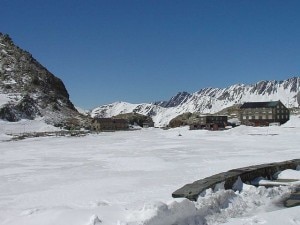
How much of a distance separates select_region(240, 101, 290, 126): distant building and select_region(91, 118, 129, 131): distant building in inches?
1664

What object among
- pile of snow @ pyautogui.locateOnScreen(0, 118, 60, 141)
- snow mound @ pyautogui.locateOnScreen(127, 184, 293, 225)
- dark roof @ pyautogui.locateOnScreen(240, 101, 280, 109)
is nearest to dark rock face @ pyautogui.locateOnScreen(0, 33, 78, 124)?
pile of snow @ pyautogui.locateOnScreen(0, 118, 60, 141)

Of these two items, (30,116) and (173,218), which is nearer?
(173,218)

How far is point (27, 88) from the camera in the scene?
118688 mm

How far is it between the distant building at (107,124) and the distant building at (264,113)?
4226cm

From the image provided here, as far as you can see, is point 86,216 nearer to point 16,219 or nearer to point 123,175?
point 16,219

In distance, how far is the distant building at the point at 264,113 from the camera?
119 m

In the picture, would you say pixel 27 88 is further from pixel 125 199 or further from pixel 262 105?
pixel 125 199

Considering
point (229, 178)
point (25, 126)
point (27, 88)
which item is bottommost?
point (229, 178)

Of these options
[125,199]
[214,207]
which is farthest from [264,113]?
[214,207]

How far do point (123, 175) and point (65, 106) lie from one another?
110375 mm

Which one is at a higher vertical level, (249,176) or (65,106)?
(65,106)

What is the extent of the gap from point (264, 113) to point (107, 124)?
51.3 metres

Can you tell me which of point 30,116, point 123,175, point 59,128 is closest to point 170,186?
point 123,175

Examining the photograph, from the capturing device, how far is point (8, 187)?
14945mm
